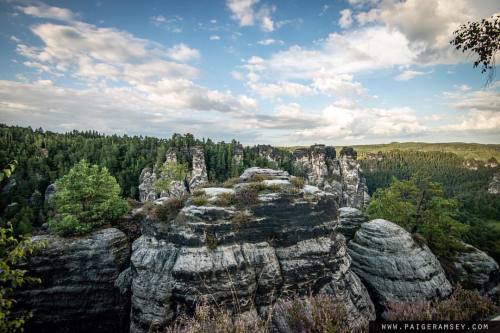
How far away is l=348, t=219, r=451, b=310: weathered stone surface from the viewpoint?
1922 centimetres

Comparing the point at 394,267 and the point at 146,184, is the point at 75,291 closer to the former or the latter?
the point at 394,267

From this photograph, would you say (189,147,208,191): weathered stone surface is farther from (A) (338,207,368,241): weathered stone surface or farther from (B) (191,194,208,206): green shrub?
(B) (191,194,208,206): green shrub

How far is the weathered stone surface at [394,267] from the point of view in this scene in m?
19.2

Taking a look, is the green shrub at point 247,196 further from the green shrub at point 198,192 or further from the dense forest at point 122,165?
the dense forest at point 122,165

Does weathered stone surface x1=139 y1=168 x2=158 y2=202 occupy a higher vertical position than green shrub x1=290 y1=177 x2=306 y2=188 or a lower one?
lower

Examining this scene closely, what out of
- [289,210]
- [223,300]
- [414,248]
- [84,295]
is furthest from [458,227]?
[84,295]

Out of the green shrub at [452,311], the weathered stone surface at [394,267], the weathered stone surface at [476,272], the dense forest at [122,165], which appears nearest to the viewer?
the green shrub at [452,311]

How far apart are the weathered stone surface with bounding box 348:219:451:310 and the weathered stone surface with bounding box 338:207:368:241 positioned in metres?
3.31

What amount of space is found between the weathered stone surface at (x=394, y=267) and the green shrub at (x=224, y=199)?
12283mm

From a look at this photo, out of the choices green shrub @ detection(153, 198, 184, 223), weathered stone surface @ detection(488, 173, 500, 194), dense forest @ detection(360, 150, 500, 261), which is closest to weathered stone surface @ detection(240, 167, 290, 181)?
green shrub @ detection(153, 198, 184, 223)

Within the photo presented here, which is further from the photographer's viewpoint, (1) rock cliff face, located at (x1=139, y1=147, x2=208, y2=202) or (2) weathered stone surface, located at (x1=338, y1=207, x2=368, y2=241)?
(1) rock cliff face, located at (x1=139, y1=147, x2=208, y2=202)

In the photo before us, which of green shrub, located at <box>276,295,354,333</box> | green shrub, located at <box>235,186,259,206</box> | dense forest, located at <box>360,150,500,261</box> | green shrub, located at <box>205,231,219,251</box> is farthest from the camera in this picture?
dense forest, located at <box>360,150,500,261</box>

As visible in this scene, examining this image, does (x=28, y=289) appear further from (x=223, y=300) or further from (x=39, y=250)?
(x=223, y=300)

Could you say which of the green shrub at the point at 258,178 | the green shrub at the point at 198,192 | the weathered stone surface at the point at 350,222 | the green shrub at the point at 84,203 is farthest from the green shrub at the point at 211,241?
the weathered stone surface at the point at 350,222
